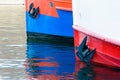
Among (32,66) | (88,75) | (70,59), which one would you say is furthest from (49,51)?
(88,75)

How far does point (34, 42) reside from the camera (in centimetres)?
1473

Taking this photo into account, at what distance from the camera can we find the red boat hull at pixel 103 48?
29.2 feet

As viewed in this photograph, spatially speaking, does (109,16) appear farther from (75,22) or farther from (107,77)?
(75,22)

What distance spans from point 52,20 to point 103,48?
Result: 18.6 ft

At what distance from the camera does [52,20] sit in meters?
14.9

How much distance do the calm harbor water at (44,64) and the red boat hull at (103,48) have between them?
17 centimetres

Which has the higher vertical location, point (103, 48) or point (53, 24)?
point (103, 48)

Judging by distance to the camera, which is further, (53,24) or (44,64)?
(53,24)

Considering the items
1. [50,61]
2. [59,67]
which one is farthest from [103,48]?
[50,61]

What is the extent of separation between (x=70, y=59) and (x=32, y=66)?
1.20 meters

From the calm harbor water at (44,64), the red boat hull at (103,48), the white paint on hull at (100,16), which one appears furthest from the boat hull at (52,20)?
the red boat hull at (103,48)

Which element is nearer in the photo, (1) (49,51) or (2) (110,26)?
(2) (110,26)

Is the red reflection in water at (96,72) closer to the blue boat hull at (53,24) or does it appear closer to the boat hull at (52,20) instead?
the boat hull at (52,20)

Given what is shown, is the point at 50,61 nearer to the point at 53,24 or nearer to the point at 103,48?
the point at 103,48
